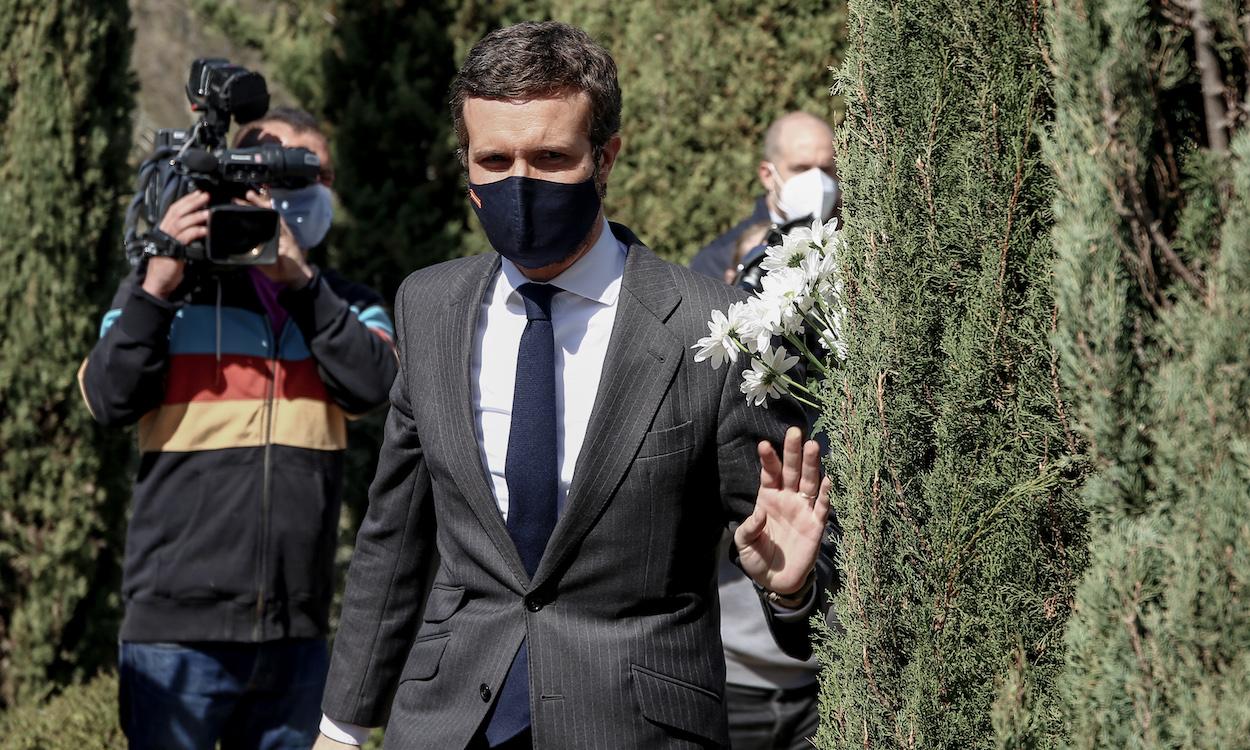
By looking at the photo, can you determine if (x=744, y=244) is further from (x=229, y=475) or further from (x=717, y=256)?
(x=229, y=475)

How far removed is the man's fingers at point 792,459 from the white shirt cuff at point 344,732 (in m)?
1.05

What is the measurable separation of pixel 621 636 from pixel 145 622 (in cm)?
207

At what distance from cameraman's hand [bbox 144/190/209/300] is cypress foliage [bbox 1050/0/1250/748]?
2.90 m

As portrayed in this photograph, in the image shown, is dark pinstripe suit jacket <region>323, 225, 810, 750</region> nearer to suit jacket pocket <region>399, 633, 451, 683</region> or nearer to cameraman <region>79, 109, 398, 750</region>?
suit jacket pocket <region>399, 633, 451, 683</region>

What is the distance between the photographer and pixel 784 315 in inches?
89.0

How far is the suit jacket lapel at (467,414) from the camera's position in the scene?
2477mm

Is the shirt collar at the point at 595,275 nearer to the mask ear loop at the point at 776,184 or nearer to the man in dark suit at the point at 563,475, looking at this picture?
the man in dark suit at the point at 563,475

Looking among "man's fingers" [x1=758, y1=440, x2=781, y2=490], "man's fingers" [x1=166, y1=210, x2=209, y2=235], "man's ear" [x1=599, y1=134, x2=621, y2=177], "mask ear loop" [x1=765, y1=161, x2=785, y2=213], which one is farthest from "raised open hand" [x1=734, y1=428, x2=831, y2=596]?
"mask ear loop" [x1=765, y1=161, x2=785, y2=213]

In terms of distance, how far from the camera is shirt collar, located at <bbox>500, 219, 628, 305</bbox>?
263 centimetres

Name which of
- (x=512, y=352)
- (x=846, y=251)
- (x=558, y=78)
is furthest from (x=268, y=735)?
(x=846, y=251)

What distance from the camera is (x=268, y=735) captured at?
13.4ft

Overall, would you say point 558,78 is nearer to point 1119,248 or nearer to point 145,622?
point 1119,248

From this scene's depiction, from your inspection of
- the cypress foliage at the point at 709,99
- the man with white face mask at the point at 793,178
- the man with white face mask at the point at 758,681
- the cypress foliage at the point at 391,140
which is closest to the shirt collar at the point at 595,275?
the man with white face mask at the point at 758,681

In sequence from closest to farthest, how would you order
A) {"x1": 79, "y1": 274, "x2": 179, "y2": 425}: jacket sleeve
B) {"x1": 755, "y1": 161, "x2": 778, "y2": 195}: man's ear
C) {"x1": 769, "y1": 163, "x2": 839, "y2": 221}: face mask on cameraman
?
{"x1": 79, "y1": 274, "x2": 179, "y2": 425}: jacket sleeve, {"x1": 769, "y1": 163, "x2": 839, "y2": 221}: face mask on cameraman, {"x1": 755, "y1": 161, "x2": 778, "y2": 195}: man's ear
